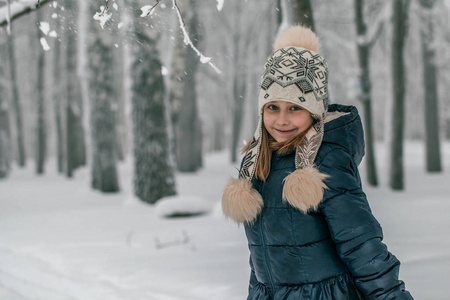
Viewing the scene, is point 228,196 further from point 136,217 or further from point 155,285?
point 136,217

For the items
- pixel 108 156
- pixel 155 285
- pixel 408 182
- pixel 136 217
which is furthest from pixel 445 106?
pixel 155 285

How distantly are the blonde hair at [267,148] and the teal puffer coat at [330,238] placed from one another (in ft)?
0.09

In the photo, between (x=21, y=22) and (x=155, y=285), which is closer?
(x=155, y=285)

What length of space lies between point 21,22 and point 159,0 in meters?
20.6

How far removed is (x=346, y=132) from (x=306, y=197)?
35 centimetres

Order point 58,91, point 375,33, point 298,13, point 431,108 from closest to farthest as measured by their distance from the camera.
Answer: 1. point 298,13
2. point 375,33
3. point 431,108
4. point 58,91

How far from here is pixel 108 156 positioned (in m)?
10.7

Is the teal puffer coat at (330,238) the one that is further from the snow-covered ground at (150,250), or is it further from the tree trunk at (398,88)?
the tree trunk at (398,88)

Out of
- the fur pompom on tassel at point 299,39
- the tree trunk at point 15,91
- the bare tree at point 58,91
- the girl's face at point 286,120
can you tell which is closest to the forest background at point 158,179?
the bare tree at point 58,91

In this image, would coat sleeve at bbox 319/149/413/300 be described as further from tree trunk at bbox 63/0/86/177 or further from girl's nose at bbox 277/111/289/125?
tree trunk at bbox 63/0/86/177

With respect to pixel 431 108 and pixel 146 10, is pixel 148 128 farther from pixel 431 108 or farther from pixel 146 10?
pixel 431 108

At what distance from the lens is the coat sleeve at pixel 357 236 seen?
1.62m

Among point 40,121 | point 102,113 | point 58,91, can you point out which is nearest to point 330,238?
point 102,113

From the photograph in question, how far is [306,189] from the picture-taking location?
164 centimetres
